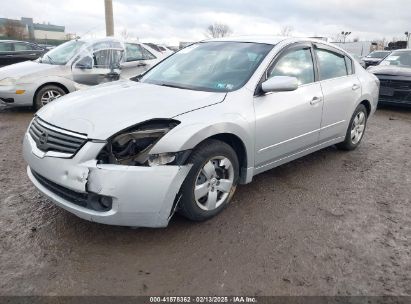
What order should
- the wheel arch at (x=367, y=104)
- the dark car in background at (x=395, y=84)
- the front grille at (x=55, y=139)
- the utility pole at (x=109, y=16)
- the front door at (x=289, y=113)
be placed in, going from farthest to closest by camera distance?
the utility pole at (x=109, y=16)
the dark car in background at (x=395, y=84)
the wheel arch at (x=367, y=104)
the front door at (x=289, y=113)
the front grille at (x=55, y=139)

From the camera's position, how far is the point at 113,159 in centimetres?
269

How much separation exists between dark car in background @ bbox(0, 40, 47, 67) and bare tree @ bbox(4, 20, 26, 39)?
138ft

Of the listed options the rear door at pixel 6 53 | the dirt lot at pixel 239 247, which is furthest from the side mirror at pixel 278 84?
the rear door at pixel 6 53

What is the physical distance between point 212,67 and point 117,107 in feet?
4.19

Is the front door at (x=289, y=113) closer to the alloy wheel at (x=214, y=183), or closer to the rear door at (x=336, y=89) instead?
the rear door at (x=336, y=89)

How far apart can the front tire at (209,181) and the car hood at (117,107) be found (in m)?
0.39

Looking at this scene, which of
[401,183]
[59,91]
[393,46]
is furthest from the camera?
[393,46]

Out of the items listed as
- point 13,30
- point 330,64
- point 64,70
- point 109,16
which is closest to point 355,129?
point 330,64

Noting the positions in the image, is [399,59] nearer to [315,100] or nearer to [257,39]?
[315,100]

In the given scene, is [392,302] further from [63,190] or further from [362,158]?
[362,158]

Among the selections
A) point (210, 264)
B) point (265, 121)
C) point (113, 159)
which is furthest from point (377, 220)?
point (113, 159)

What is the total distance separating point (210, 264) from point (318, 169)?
251cm

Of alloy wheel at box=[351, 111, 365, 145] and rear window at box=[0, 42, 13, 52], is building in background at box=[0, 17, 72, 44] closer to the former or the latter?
rear window at box=[0, 42, 13, 52]

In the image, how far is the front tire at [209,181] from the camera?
293cm
